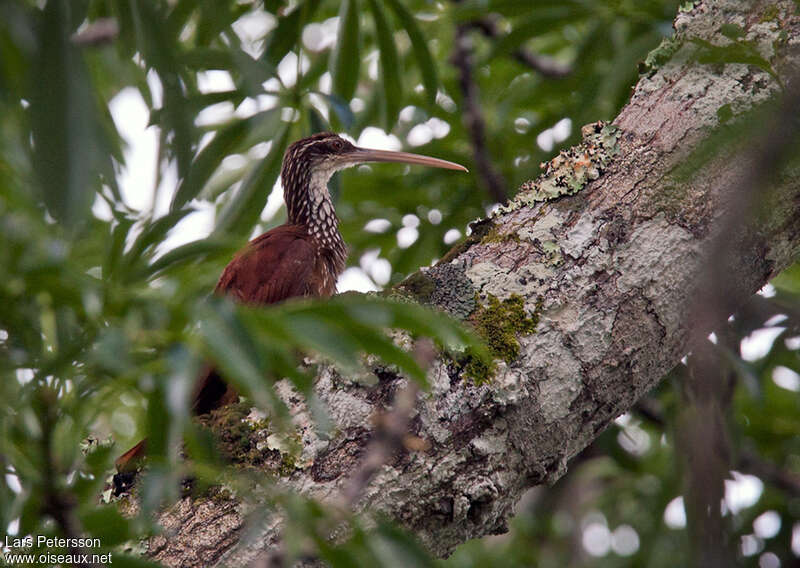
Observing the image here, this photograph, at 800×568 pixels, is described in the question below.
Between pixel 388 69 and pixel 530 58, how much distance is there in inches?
56.9

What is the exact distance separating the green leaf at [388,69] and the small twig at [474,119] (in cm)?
76

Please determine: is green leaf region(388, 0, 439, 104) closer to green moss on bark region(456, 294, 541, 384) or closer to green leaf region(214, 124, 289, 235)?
green leaf region(214, 124, 289, 235)

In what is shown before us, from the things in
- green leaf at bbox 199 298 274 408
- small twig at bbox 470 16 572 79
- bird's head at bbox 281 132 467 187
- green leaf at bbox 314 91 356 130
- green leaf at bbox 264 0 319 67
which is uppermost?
green leaf at bbox 199 298 274 408

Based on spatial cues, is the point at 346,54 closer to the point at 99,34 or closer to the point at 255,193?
the point at 255,193

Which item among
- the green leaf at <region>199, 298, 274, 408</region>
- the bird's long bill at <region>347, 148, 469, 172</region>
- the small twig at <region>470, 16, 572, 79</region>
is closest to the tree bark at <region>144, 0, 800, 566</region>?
the green leaf at <region>199, 298, 274, 408</region>

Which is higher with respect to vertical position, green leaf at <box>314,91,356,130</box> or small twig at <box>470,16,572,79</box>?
green leaf at <box>314,91,356,130</box>

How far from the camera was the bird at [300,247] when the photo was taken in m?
3.29

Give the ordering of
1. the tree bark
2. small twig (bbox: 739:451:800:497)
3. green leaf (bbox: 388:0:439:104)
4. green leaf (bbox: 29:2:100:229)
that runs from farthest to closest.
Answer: small twig (bbox: 739:451:800:497), green leaf (bbox: 388:0:439:104), the tree bark, green leaf (bbox: 29:2:100:229)

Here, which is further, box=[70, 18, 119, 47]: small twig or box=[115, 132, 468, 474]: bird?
box=[115, 132, 468, 474]: bird

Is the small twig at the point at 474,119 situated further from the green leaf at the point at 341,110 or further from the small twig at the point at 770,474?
the small twig at the point at 770,474

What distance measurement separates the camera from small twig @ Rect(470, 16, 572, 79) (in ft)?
13.3

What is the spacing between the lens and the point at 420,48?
295cm

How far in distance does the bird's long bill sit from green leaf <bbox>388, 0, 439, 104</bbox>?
0.52m

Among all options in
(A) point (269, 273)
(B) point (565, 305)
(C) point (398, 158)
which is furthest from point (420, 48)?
(B) point (565, 305)
